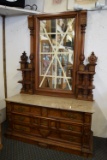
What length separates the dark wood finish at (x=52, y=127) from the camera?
2.09 metres

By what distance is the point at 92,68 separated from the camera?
2363mm

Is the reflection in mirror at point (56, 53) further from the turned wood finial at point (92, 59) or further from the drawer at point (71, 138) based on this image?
the drawer at point (71, 138)

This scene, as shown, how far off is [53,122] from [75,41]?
137cm

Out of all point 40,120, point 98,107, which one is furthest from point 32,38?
point 98,107

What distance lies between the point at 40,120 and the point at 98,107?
1025mm

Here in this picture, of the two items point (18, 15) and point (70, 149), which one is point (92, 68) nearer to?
point (70, 149)

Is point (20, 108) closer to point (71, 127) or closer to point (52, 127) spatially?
point (52, 127)

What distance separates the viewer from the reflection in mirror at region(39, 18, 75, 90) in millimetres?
2521

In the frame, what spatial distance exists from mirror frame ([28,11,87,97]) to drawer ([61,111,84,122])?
1.65 feet

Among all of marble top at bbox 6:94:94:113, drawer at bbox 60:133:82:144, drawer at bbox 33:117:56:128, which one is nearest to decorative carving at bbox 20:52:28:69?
marble top at bbox 6:94:94:113

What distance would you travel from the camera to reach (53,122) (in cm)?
222

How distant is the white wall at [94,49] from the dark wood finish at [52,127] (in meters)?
0.49

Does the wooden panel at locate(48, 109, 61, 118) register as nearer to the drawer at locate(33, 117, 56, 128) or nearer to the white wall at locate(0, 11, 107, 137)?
the drawer at locate(33, 117, 56, 128)

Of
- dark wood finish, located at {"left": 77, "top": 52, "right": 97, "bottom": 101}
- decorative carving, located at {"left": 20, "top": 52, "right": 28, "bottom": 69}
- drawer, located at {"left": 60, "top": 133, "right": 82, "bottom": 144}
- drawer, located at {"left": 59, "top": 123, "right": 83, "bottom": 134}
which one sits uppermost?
decorative carving, located at {"left": 20, "top": 52, "right": 28, "bottom": 69}
